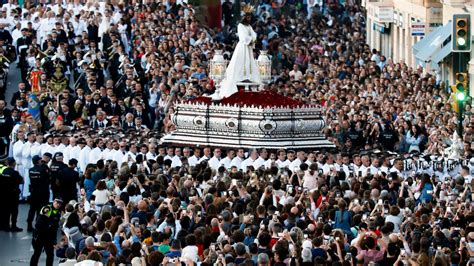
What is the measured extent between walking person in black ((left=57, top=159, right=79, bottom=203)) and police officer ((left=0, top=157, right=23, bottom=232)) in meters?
0.83

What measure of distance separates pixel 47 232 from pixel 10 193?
17.8 feet

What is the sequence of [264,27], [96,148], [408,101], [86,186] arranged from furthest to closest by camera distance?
[264,27], [408,101], [96,148], [86,186]

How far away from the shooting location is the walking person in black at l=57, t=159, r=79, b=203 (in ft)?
170

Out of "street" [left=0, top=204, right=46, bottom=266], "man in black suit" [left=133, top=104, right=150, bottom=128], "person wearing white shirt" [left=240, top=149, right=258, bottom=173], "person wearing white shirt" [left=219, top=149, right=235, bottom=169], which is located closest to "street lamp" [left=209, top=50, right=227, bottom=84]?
"man in black suit" [left=133, top=104, right=150, bottom=128]

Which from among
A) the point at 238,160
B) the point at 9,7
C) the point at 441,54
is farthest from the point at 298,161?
the point at 9,7

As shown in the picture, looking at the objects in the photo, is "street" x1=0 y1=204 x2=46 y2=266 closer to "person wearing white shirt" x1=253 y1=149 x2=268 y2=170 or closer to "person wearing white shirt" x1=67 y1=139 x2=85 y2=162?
"person wearing white shirt" x1=67 y1=139 x2=85 y2=162

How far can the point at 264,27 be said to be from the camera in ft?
280

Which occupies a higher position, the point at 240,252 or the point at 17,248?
the point at 240,252

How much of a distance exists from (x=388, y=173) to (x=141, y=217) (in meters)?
8.26

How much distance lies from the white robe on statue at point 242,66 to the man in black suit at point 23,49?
31.6 ft

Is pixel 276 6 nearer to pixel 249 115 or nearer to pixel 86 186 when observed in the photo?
pixel 249 115

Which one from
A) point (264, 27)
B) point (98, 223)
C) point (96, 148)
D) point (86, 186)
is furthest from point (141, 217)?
point (264, 27)

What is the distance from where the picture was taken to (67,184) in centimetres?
5197

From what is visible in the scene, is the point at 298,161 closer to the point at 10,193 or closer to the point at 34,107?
the point at 10,193
